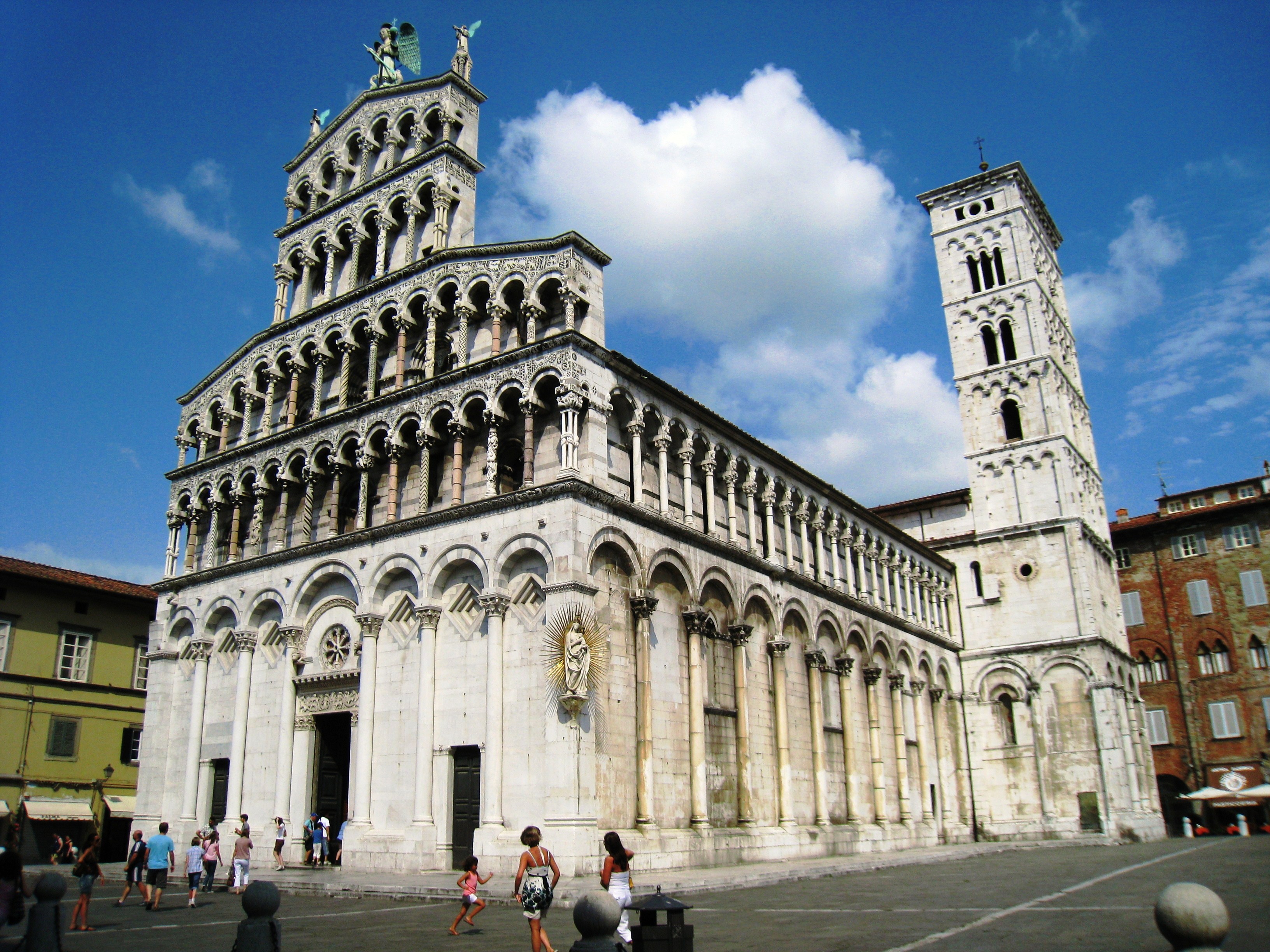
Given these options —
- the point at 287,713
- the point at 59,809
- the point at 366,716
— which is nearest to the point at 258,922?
the point at 366,716

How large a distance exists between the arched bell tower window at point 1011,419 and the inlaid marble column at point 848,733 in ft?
62.3

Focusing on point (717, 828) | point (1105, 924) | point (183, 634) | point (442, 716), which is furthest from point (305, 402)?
point (1105, 924)

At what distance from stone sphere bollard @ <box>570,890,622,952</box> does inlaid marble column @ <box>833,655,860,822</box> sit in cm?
2714

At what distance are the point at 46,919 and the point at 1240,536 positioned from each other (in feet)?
178

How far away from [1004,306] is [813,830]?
29983 millimetres

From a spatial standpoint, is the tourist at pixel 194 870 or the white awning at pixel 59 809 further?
the white awning at pixel 59 809

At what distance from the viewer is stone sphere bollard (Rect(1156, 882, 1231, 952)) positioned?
4812 mm

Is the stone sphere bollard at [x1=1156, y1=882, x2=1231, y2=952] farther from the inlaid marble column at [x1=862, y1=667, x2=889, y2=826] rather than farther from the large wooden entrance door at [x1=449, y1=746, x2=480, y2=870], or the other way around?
the inlaid marble column at [x1=862, y1=667, x2=889, y2=826]

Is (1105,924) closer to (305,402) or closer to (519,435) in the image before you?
(519,435)

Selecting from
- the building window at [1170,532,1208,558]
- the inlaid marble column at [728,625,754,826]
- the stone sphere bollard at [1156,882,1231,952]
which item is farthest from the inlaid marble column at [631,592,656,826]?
the building window at [1170,532,1208,558]

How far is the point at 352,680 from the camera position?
25031 mm

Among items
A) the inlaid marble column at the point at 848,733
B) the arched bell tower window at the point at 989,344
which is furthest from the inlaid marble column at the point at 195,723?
the arched bell tower window at the point at 989,344

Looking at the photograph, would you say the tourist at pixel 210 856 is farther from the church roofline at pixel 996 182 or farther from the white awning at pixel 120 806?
the church roofline at pixel 996 182

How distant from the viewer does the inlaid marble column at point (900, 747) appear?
34.6 metres
